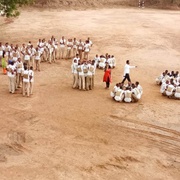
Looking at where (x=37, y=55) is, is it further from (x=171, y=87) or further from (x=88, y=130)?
(x=88, y=130)

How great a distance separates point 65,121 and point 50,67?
8685 mm

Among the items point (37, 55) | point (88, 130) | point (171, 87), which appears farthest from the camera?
point (37, 55)

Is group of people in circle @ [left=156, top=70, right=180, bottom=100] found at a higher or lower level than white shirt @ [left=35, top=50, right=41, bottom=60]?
lower

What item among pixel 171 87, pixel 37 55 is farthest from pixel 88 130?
pixel 37 55

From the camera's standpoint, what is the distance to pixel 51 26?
35406mm

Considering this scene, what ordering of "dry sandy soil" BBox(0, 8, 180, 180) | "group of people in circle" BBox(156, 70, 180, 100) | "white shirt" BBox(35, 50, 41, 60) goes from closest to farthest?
"dry sandy soil" BBox(0, 8, 180, 180)
"group of people in circle" BBox(156, 70, 180, 100)
"white shirt" BBox(35, 50, 41, 60)

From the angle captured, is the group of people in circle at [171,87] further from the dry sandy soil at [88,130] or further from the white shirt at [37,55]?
the white shirt at [37,55]

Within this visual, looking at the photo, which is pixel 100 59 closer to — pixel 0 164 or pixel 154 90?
pixel 154 90

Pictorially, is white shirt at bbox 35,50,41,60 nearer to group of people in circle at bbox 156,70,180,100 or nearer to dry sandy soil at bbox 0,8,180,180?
dry sandy soil at bbox 0,8,180,180

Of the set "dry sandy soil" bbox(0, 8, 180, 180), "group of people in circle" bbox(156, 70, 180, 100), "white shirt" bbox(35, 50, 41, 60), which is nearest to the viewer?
"dry sandy soil" bbox(0, 8, 180, 180)

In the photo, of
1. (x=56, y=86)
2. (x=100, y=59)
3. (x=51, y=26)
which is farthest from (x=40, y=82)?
(x=51, y=26)

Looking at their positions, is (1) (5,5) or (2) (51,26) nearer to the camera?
(1) (5,5)

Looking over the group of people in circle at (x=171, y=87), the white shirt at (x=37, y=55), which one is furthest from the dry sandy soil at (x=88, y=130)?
the white shirt at (x=37, y=55)

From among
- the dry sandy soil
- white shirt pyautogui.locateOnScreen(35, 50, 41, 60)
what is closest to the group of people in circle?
the dry sandy soil
